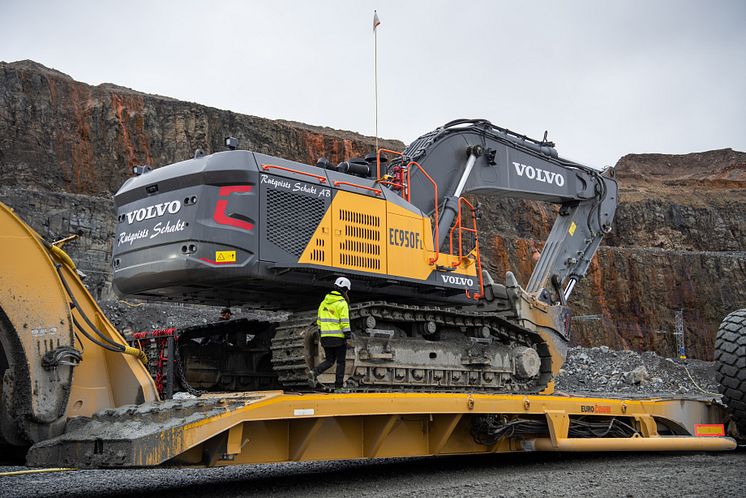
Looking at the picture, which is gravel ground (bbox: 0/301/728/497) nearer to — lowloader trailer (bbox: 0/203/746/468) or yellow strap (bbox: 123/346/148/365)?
lowloader trailer (bbox: 0/203/746/468)

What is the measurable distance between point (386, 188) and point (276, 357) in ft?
7.47

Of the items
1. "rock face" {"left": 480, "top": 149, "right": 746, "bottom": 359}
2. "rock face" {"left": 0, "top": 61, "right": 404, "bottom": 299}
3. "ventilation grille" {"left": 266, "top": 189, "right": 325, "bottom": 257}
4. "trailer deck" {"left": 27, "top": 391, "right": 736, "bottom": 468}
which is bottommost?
"trailer deck" {"left": 27, "top": 391, "right": 736, "bottom": 468}

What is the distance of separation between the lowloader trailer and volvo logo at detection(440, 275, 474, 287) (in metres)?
1.78

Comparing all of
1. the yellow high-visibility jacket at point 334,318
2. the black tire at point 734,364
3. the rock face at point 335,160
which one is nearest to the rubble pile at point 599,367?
the rock face at point 335,160

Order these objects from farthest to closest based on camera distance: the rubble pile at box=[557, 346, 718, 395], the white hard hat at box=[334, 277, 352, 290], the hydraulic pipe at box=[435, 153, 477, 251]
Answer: the rubble pile at box=[557, 346, 718, 395] < the hydraulic pipe at box=[435, 153, 477, 251] < the white hard hat at box=[334, 277, 352, 290]

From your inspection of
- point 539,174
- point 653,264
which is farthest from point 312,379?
point 653,264

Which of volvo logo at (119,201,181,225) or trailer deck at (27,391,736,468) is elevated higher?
volvo logo at (119,201,181,225)

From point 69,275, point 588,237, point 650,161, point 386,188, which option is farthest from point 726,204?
point 69,275

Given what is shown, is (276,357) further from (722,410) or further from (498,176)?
(722,410)

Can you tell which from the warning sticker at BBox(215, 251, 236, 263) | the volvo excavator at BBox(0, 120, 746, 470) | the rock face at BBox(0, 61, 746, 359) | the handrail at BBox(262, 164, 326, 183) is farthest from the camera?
the rock face at BBox(0, 61, 746, 359)

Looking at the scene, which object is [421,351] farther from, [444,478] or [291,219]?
[291,219]

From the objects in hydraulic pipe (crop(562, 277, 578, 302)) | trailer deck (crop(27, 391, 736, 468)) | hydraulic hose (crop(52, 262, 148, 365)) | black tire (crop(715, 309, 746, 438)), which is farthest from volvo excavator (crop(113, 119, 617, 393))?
black tire (crop(715, 309, 746, 438))

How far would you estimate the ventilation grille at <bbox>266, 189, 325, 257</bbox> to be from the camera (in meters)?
7.35

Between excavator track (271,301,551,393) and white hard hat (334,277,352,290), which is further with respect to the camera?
excavator track (271,301,551,393)
